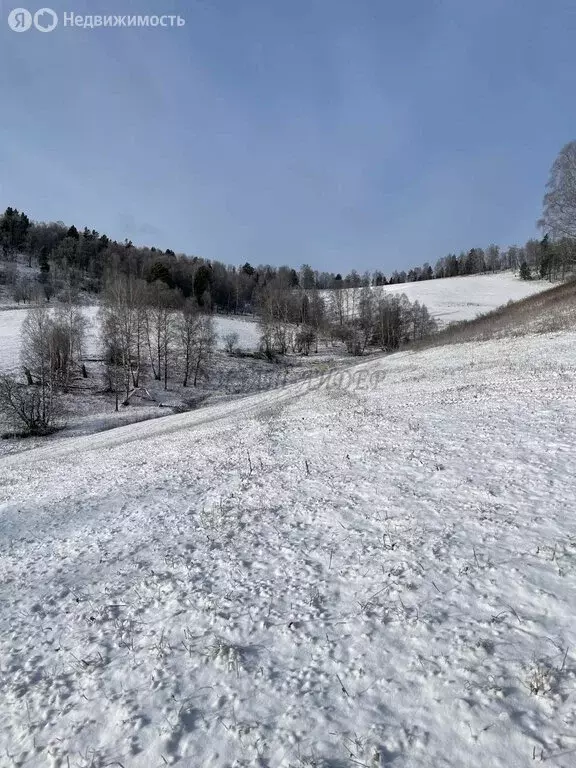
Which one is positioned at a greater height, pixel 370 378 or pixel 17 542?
pixel 370 378

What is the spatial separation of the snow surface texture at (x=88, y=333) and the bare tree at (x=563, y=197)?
49694 mm

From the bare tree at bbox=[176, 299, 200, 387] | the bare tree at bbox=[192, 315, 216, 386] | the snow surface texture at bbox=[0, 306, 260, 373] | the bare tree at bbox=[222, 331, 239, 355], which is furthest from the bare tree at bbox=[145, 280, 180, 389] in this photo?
the bare tree at bbox=[222, 331, 239, 355]

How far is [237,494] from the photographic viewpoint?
10922 mm

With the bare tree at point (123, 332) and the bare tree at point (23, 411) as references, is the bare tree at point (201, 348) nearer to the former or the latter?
the bare tree at point (123, 332)

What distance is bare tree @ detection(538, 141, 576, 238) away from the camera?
38.6 metres

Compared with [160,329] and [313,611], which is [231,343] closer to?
[160,329]

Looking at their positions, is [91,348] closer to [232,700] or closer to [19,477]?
[19,477]

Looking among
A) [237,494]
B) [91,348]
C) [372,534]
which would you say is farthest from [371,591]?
[91,348]

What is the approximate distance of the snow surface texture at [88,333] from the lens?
53.6 m

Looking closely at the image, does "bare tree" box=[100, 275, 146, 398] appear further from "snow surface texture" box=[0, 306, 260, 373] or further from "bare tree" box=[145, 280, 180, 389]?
"snow surface texture" box=[0, 306, 260, 373]

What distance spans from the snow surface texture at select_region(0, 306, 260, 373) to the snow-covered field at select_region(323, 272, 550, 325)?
40.1 meters

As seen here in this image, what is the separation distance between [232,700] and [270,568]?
104 inches

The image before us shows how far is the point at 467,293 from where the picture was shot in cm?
12800

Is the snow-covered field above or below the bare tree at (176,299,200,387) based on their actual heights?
above
